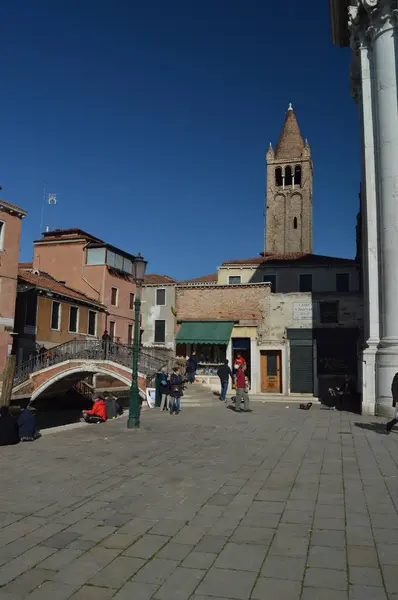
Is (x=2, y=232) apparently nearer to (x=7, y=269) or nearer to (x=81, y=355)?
A: (x=7, y=269)

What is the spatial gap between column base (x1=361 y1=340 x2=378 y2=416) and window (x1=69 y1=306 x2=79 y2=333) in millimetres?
19808

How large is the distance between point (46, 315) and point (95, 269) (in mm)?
6839

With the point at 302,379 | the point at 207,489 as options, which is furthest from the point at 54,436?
the point at 302,379

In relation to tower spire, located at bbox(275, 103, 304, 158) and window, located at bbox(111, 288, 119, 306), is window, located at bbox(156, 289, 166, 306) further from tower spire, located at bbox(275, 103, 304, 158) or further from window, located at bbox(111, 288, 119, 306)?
tower spire, located at bbox(275, 103, 304, 158)

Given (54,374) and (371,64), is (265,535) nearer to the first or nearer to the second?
(371,64)

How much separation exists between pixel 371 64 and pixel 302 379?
1507cm

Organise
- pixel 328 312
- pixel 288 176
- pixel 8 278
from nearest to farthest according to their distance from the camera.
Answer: pixel 8 278
pixel 328 312
pixel 288 176

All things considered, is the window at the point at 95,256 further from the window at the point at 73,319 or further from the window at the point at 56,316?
the window at the point at 56,316

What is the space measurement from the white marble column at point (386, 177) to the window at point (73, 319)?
20.1m

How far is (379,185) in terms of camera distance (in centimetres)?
1612

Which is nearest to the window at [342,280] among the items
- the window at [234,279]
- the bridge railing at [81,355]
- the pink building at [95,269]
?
the window at [234,279]

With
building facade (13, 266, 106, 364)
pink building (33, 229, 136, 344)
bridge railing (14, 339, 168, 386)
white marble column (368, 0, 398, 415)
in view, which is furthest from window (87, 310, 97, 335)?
white marble column (368, 0, 398, 415)

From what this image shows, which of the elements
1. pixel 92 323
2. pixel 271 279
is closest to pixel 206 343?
pixel 271 279

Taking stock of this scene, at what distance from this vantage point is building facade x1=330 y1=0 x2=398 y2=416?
15125mm
